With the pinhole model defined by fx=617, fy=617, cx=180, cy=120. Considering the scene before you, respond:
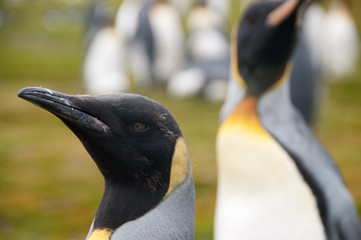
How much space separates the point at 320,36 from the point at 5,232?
9.09 meters

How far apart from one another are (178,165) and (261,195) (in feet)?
3.22

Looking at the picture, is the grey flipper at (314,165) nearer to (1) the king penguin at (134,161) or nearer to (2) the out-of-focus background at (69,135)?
(2) the out-of-focus background at (69,135)

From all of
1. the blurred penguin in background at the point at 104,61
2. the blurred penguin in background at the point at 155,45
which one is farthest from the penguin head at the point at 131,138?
the blurred penguin in background at the point at 155,45

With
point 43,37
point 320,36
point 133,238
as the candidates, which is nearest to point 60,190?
point 133,238

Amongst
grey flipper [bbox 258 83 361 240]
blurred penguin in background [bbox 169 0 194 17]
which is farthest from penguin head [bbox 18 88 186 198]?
blurred penguin in background [bbox 169 0 194 17]

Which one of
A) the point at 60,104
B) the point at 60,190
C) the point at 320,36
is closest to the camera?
the point at 60,104

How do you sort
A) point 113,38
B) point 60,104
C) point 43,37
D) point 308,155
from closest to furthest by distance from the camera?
point 60,104 → point 308,155 → point 113,38 → point 43,37

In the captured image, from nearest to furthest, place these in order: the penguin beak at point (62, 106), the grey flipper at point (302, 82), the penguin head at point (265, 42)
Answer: the penguin beak at point (62, 106) → the penguin head at point (265, 42) → the grey flipper at point (302, 82)

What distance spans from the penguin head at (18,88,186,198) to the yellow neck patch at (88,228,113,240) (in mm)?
114

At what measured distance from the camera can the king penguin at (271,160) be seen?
2.29 metres

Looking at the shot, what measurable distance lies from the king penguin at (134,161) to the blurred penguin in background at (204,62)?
26.0 ft

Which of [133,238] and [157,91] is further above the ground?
[133,238]

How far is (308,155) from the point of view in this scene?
236cm

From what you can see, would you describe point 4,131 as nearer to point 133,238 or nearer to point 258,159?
point 258,159
